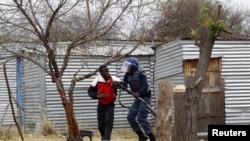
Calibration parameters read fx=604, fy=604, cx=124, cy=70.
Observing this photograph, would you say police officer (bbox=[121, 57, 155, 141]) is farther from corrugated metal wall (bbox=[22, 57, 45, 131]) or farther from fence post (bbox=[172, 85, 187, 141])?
corrugated metal wall (bbox=[22, 57, 45, 131])

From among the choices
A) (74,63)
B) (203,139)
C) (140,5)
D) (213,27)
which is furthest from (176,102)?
(74,63)

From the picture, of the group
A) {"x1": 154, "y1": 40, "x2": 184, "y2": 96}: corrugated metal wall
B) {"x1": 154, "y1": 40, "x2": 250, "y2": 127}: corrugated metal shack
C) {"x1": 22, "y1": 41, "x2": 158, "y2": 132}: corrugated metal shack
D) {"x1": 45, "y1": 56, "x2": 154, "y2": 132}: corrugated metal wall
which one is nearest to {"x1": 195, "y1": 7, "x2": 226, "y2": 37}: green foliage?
{"x1": 154, "y1": 40, "x2": 250, "y2": 127}: corrugated metal shack

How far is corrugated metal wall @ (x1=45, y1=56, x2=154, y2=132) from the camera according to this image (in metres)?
18.2

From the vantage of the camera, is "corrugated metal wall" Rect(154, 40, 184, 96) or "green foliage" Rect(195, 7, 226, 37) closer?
"green foliage" Rect(195, 7, 226, 37)

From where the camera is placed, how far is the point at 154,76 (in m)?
19.1

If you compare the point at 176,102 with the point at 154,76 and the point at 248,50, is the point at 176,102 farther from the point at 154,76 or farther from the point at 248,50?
the point at 154,76

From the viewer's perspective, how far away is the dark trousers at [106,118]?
36.0 ft

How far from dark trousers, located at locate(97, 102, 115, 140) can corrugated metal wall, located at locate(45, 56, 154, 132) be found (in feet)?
22.1

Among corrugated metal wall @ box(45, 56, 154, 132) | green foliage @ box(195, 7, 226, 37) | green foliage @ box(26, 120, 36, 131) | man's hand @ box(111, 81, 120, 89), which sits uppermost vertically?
green foliage @ box(195, 7, 226, 37)

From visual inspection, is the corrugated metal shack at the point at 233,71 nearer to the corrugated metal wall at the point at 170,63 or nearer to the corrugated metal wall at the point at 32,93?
the corrugated metal wall at the point at 170,63

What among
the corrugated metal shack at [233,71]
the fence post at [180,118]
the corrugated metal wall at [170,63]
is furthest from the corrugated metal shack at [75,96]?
the fence post at [180,118]

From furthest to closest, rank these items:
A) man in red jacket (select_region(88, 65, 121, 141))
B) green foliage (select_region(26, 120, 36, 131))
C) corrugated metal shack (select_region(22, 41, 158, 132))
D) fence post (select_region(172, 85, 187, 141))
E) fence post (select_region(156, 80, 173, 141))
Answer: corrugated metal shack (select_region(22, 41, 158, 132)) < green foliage (select_region(26, 120, 36, 131)) < man in red jacket (select_region(88, 65, 121, 141)) < fence post (select_region(172, 85, 187, 141)) < fence post (select_region(156, 80, 173, 141))

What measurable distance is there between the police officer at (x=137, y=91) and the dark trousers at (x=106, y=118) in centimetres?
35

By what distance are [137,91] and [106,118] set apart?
0.81 m
